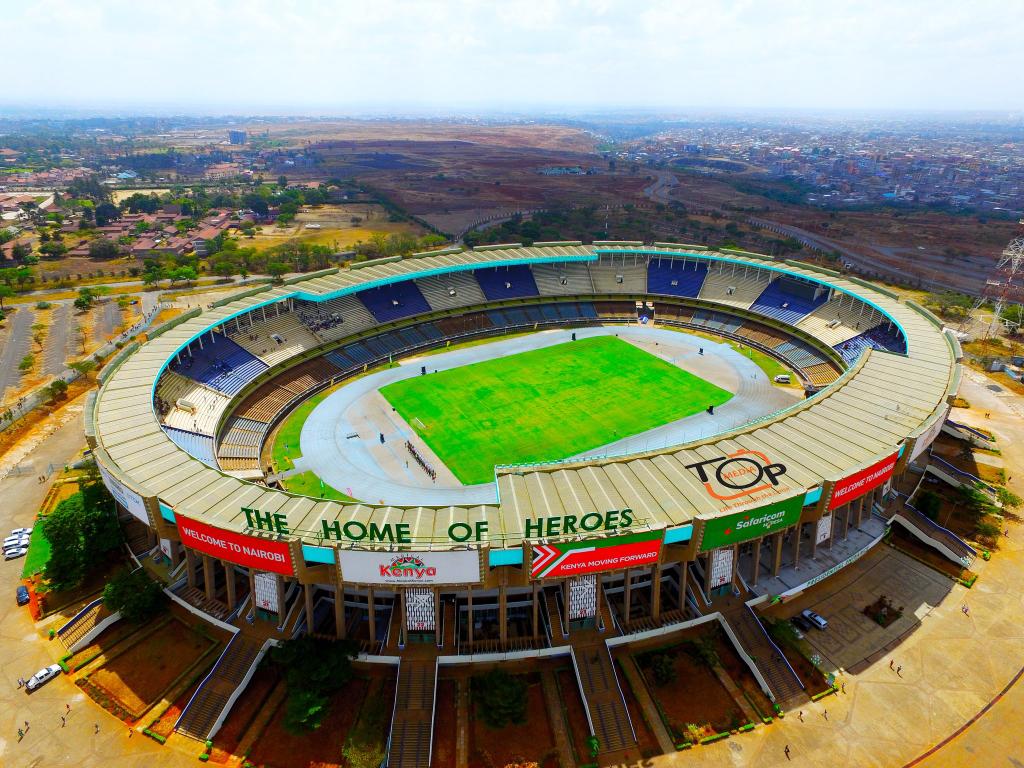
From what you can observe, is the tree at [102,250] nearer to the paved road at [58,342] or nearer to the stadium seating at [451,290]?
the paved road at [58,342]

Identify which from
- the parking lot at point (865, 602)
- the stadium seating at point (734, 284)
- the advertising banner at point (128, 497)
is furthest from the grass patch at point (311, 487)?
the stadium seating at point (734, 284)

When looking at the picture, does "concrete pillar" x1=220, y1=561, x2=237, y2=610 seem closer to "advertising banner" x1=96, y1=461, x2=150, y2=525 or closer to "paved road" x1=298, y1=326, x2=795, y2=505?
"advertising banner" x1=96, y1=461, x2=150, y2=525

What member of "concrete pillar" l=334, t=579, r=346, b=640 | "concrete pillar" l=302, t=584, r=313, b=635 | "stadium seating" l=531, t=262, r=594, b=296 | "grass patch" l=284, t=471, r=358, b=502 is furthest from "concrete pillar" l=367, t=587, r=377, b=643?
"stadium seating" l=531, t=262, r=594, b=296

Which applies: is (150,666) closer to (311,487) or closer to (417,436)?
(311,487)

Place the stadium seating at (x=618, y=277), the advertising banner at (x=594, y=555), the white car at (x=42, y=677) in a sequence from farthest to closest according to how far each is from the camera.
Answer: the stadium seating at (x=618, y=277) → the white car at (x=42, y=677) → the advertising banner at (x=594, y=555)

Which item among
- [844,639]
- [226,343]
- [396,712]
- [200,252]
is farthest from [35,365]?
[844,639]

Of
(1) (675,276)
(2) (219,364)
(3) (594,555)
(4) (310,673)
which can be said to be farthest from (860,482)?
(2) (219,364)
